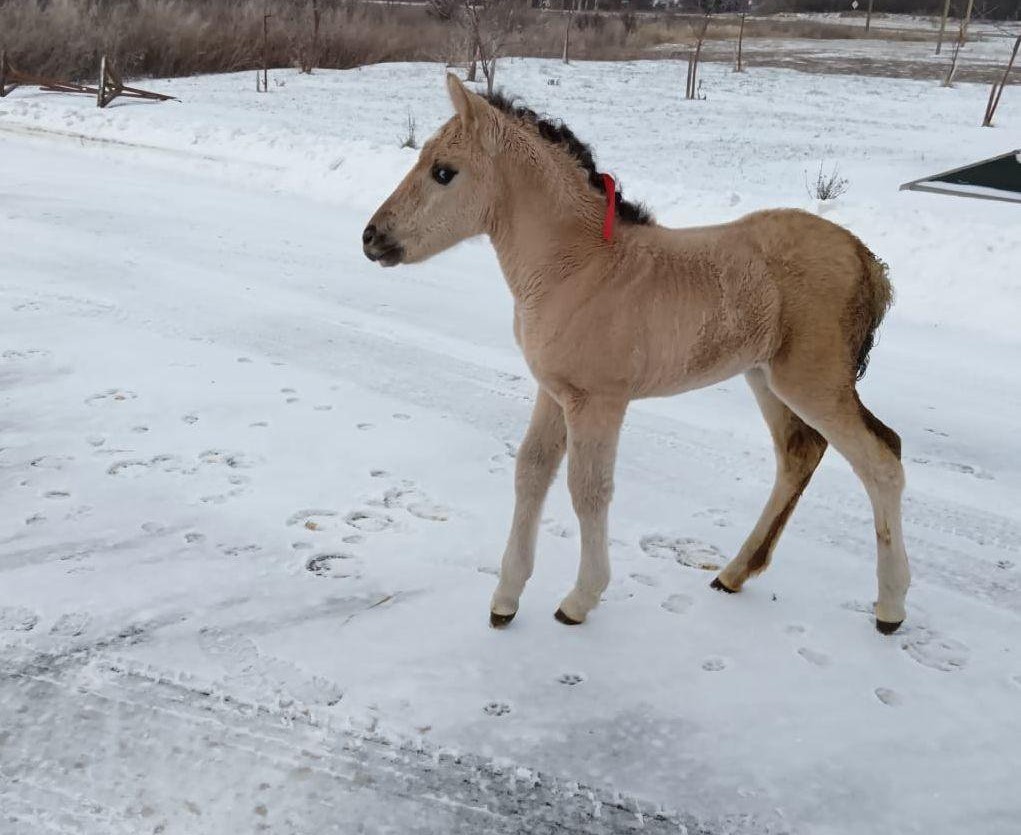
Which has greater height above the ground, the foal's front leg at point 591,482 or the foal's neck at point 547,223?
the foal's neck at point 547,223

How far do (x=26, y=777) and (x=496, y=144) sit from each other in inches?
87.3

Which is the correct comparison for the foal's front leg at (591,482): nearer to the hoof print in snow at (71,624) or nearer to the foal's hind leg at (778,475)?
the foal's hind leg at (778,475)

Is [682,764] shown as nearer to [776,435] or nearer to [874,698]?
[874,698]

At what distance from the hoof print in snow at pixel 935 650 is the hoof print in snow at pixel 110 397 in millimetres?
3915

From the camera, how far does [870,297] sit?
3113mm

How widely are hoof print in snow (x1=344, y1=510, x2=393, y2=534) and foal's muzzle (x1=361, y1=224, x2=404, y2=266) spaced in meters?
1.30

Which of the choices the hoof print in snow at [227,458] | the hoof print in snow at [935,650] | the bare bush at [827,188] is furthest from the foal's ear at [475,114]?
the bare bush at [827,188]

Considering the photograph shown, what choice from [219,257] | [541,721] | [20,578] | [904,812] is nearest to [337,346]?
[219,257]

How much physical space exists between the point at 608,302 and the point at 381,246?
2.41ft

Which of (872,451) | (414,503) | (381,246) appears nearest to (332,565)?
(414,503)

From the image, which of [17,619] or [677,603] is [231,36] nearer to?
[17,619]

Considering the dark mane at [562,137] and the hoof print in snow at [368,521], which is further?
the hoof print in snow at [368,521]

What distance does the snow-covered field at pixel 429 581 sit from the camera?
2512 millimetres

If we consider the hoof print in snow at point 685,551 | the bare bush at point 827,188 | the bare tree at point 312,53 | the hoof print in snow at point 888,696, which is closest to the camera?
the hoof print in snow at point 888,696
